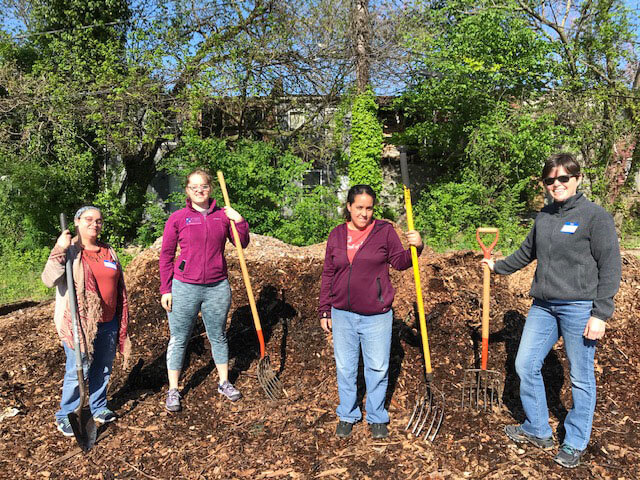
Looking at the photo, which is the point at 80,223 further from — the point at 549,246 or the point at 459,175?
the point at 459,175

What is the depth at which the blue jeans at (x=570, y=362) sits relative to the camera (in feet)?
9.15

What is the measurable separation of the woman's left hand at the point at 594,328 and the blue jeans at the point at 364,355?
1160mm

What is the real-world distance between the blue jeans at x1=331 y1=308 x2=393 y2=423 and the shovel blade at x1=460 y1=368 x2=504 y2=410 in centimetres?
71

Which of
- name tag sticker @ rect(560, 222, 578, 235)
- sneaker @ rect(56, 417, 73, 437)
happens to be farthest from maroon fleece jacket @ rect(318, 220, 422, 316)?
sneaker @ rect(56, 417, 73, 437)

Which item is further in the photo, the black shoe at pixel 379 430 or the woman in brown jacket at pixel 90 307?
the black shoe at pixel 379 430

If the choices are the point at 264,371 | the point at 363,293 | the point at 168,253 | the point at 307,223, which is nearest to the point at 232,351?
the point at 264,371

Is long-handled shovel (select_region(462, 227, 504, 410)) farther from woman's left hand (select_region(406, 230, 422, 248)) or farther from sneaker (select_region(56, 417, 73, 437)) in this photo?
sneaker (select_region(56, 417, 73, 437))

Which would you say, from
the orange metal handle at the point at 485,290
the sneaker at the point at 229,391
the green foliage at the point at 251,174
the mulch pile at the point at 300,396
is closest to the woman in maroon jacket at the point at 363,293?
the mulch pile at the point at 300,396

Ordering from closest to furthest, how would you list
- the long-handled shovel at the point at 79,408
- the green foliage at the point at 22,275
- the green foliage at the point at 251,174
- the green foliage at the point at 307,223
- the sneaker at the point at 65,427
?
1. the long-handled shovel at the point at 79,408
2. the sneaker at the point at 65,427
3. the green foliage at the point at 22,275
4. the green foliage at the point at 307,223
5. the green foliage at the point at 251,174

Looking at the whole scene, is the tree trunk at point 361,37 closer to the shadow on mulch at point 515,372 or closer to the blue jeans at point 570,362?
the shadow on mulch at point 515,372

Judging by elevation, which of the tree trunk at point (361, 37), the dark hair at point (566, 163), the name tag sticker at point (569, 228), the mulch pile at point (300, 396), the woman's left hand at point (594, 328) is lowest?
the mulch pile at point (300, 396)

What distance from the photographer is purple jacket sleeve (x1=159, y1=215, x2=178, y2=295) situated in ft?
11.7

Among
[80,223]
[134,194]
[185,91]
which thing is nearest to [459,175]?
[185,91]

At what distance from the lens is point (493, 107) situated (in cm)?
1203
